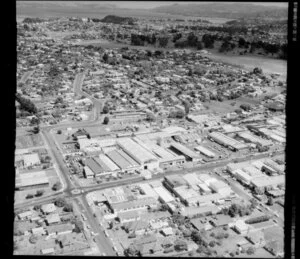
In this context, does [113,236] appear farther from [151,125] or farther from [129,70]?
[129,70]

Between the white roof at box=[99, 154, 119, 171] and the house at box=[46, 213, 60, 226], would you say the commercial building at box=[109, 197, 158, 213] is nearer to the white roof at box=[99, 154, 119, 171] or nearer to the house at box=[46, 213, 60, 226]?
the house at box=[46, 213, 60, 226]

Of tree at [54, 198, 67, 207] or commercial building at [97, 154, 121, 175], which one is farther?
commercial building at [97, 154, 121, 175]

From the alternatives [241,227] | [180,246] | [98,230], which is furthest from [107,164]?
[241,227]

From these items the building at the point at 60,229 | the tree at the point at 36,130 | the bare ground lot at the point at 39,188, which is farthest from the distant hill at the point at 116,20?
the building at the point at 60,229

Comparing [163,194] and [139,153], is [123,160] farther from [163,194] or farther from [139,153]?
[163,194]

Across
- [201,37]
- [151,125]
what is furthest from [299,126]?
[201,37]

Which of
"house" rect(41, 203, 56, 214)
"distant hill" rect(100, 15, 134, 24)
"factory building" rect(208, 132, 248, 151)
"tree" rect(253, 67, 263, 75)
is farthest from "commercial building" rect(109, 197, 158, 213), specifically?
"distant hill" rect(100, 15, 134, 24)
